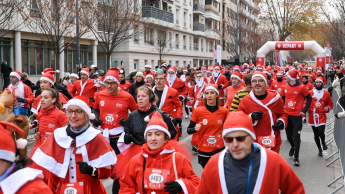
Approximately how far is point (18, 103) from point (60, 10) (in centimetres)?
1212

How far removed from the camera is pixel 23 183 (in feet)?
7.64

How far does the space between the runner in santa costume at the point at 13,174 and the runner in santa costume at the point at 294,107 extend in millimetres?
7483

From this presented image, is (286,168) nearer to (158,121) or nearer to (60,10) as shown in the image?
(158,121)

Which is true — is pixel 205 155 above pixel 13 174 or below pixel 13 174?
below

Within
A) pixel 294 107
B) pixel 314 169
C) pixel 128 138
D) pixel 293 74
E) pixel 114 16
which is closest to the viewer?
pixel 128 138

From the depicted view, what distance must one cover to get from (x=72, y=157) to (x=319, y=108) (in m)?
7.86

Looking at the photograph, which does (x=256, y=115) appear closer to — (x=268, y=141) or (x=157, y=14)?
(x=268, y=141)

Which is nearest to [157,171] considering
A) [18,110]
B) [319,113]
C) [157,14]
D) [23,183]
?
[23,183]

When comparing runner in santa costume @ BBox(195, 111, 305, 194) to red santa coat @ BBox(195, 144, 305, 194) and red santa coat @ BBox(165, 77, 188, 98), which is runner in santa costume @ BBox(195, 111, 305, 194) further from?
red santa coat @ BBox(165, 77, 188, 98)

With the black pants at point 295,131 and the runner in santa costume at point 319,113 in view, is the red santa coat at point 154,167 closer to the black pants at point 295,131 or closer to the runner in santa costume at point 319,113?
the black pants at point 295,131

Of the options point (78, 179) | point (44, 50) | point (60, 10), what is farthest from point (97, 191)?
point (44, 50)

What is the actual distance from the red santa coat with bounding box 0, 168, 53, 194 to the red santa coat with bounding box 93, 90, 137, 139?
438cm

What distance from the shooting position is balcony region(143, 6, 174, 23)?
3872cm

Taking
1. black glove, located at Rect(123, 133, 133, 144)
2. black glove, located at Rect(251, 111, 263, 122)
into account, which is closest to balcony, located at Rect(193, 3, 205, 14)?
black glove, located at Rect(251, 111, 263, 122)
